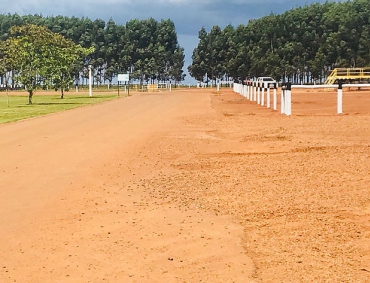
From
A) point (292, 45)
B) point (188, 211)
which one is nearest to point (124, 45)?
point (292, 45)

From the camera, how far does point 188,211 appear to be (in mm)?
7438

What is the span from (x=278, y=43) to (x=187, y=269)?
330 ft

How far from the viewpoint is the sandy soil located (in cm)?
536

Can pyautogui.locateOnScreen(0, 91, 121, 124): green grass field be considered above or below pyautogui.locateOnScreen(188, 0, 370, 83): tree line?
below

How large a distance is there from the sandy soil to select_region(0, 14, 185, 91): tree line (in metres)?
107

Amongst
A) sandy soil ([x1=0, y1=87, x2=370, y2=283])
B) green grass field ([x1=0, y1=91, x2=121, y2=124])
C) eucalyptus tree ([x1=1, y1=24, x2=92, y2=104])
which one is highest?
eucalyptus tree ([x1=1, y1=24, x2=92, y2=104])

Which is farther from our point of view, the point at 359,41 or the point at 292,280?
the point at 359,41

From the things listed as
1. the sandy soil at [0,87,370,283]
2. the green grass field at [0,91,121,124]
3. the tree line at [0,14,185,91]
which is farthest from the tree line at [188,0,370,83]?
the sandy soil at [0,87,370,283]

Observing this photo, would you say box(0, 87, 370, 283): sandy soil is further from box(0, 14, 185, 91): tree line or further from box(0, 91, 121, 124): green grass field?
box(0, 14, 185, 91): tree line

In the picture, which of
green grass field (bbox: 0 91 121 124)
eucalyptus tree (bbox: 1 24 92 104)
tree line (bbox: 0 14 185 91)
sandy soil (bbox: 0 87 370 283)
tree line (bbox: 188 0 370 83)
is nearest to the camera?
sandy soil (bbox: 0 87 370 283)

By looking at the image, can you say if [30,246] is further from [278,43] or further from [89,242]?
[278,43]

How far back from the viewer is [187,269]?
5320 millimetres

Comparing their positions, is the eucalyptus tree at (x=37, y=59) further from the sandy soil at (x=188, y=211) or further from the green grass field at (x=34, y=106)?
the sandy soil at (x=188, y=211)

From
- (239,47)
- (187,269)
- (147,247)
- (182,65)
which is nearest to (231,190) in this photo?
(147,247)
